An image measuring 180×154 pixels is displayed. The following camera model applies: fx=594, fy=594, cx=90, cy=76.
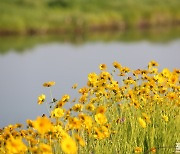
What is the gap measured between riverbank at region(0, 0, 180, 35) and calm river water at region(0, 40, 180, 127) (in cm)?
702

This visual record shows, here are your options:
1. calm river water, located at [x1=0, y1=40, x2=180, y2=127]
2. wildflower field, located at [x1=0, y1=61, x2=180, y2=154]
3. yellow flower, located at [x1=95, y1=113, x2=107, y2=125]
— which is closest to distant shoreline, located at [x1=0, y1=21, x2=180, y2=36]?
calm river water, located at [x1=0, y1=40, x2=180, y2=127]

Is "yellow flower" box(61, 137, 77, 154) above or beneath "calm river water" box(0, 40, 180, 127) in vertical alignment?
above

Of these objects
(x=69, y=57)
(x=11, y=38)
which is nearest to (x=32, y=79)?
(x=69, y=57)

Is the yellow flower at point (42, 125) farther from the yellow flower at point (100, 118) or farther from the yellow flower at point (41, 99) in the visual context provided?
the yellow flower at point (41, 99)

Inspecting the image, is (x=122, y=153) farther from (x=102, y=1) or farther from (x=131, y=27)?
(x=102, y=1)

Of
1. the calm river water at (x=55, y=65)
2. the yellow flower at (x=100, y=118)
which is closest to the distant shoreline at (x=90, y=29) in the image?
the calm river water at (x=55, y=65)

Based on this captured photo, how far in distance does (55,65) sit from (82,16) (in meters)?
18.5

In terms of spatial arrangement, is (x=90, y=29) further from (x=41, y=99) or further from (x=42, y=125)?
(x=42, y=125)

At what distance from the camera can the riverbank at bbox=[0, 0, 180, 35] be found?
35406 millimetres

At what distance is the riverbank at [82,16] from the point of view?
35.4 metres

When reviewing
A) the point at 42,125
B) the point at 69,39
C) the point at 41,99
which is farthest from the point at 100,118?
the point at 69,39

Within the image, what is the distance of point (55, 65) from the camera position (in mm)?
20406

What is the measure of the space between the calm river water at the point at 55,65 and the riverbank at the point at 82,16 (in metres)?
7.02

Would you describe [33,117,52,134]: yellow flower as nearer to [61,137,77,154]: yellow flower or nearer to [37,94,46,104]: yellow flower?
[61,137,77,154]: yellow flower
